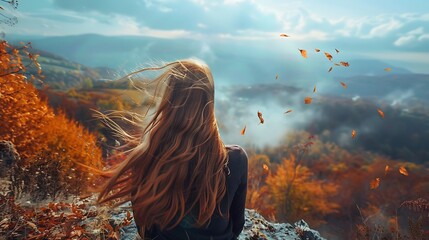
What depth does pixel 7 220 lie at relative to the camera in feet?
15.2

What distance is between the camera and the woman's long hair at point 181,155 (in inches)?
98.7

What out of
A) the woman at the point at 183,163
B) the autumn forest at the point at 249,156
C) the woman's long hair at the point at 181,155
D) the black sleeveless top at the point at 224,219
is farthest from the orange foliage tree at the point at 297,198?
the woman's long hair at the point at 181,155

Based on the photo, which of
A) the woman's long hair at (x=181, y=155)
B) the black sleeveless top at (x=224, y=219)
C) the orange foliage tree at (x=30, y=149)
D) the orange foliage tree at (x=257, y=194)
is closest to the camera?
the woman's long hair at (x=181, y=155)

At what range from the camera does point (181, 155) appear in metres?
2.47

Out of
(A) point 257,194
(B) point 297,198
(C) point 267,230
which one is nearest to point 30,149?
(C) point 267,230

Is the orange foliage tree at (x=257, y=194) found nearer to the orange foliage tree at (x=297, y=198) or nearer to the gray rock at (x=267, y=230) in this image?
the orange foliage tree at (x=297, y=198)

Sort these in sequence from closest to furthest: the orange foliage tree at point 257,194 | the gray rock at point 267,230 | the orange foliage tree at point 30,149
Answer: the gray rock at point 267,230, the orange foliage tree at point 30,149, the orange foliage tree at point 257,194

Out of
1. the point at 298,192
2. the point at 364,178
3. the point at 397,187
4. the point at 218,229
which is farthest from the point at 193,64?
the point at 364,178

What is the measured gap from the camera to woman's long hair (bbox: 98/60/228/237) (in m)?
2.51

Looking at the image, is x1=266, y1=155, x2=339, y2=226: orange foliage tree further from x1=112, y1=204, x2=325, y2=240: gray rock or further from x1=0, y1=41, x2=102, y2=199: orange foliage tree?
x1=112, y1=204, x2=325, y2=240: gray rock

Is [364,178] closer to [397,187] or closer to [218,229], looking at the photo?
[397,187]

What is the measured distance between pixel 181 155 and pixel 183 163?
0.07 m

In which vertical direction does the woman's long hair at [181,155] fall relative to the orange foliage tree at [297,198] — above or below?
above

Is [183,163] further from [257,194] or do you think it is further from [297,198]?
[297,198]
